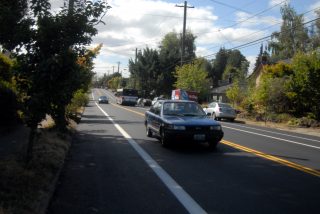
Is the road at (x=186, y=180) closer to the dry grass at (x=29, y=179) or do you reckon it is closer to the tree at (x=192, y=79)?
the dry grass at (x=29, y=179)

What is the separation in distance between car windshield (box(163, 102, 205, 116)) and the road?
1.11m

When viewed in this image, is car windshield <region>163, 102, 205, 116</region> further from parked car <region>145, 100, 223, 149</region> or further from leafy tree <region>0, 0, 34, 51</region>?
leafy tree <region>0, 0, 34, 51</region>

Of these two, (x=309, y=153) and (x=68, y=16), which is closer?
(x=68, y=16)

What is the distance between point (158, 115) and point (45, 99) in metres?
6.59

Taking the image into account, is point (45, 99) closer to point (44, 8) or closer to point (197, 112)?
point (44, 8)

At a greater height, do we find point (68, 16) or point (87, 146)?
point (68, 16)

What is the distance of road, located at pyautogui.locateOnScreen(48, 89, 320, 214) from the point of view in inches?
280

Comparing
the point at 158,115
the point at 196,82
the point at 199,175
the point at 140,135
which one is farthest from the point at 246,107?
the point at 199,175

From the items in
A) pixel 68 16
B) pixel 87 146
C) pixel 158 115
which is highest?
pixel 68 16

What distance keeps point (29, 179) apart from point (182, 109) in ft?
25.9

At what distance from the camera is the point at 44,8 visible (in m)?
9.70

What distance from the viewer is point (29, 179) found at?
312 inches

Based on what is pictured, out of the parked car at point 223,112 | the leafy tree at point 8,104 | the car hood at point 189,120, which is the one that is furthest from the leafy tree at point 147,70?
the car hood at point 189,120

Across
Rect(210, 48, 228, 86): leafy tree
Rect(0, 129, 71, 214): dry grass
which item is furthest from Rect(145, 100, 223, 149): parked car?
Rect(210, 48, 228, 86): leafy tree
